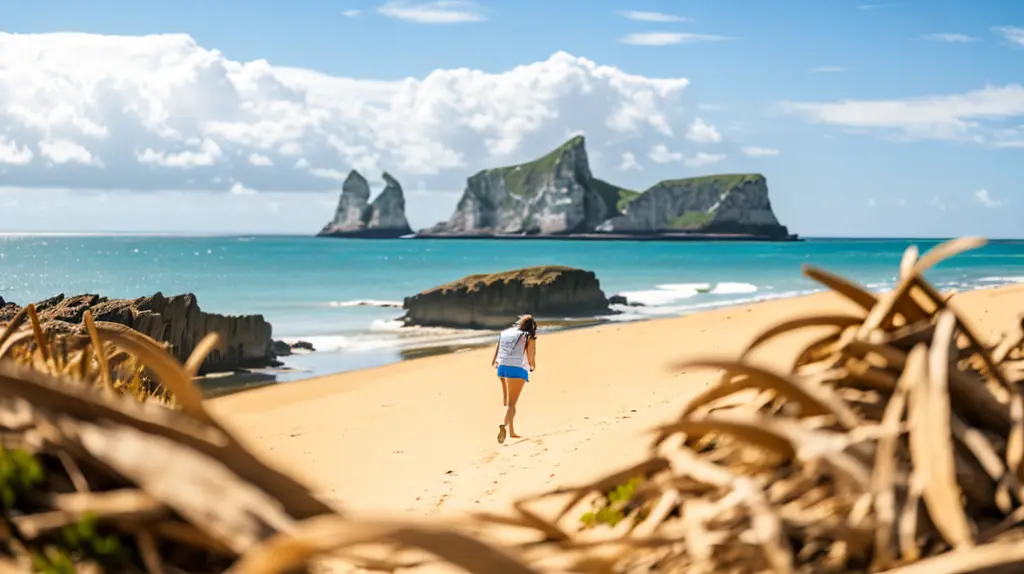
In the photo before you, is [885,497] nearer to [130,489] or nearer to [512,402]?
[130,489]

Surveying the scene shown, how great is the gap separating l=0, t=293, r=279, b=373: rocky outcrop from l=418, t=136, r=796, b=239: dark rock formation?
155 meters

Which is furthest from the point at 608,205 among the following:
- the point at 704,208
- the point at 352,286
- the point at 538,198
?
the point at 352,286

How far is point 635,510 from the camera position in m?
2.40

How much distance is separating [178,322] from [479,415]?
26.8 feet

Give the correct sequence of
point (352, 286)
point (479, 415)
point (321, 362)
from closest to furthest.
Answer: point (479, 415)
point (321, 362)
point (352, 286)

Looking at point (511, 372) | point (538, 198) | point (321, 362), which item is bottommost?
point (321, 362)

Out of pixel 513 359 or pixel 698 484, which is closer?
pixel 698 484

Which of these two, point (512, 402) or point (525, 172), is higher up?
point (525, 172)

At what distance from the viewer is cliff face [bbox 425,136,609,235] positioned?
176m

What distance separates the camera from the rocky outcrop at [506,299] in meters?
33.2

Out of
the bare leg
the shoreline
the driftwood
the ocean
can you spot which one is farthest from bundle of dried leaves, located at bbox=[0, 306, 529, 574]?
the ocean

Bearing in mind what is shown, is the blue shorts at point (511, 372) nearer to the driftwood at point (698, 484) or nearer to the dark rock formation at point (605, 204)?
the driftwood at point (698, 484)

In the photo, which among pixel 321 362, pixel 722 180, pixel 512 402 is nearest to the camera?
pixel 512 402

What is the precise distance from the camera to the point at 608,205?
18750 cm
